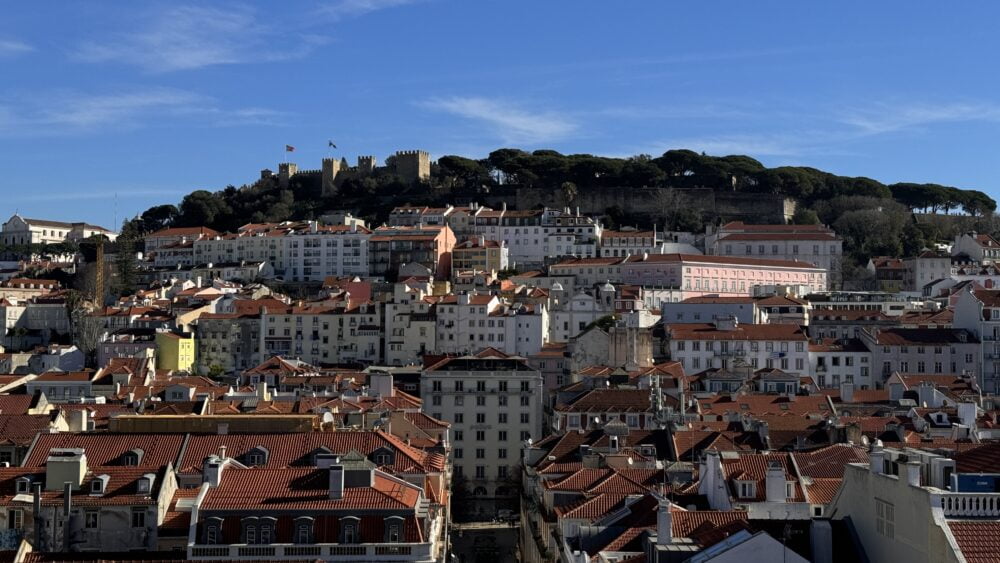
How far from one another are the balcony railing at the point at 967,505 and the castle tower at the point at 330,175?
137 m

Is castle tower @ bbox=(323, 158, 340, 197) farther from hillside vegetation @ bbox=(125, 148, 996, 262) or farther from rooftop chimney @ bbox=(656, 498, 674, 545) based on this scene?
rooftop chimney @ bbox=(656, 498, 674, 545)

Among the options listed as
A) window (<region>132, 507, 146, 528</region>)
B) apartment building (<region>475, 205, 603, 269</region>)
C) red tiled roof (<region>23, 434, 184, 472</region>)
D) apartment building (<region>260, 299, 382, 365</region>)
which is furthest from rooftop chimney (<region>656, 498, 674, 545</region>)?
apartment building (<region>475, 205, 603, 269</region>)

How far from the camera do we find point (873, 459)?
21734 mm

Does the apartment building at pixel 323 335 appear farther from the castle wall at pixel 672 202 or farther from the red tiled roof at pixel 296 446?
the red tiled roof at pixel 296 446

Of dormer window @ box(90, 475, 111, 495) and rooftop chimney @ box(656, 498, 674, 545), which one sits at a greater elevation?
rooftop chimney @ box(656, 498, 674, 545)

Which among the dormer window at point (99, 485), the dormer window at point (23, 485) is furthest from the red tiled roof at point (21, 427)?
the dormer window at point (99, 485)

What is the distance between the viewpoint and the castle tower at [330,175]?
6093 inches

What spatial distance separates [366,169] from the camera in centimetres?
15650

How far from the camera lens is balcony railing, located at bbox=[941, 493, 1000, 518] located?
1984cm

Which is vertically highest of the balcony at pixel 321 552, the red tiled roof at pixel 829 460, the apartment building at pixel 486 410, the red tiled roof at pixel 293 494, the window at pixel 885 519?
the window at pixel 885 519

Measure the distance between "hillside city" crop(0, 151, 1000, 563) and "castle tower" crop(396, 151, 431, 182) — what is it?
27cm

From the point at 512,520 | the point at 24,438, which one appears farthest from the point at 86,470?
the point at 512,520

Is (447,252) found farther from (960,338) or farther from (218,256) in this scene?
(960,338)

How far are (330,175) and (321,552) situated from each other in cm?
13041
